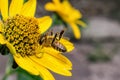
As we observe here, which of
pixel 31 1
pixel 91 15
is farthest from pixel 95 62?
pixel 31 1

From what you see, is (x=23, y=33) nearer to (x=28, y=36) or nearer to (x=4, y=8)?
(x=28, y=36)

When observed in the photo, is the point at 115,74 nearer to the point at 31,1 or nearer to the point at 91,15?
the point at 91,15

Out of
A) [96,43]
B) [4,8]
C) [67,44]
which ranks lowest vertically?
[96,43]

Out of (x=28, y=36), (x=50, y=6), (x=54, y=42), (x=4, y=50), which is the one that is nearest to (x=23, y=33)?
(x=28, y=36)

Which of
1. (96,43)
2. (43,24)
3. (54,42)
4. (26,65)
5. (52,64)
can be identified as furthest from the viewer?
(96,43)

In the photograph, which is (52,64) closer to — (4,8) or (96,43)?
(4,8)

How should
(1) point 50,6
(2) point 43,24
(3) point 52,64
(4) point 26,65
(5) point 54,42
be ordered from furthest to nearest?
(1) point 50,6 < (2) point 43,24 < (5) point 54,42 < (3) point 52,64 < (4) point 26,65

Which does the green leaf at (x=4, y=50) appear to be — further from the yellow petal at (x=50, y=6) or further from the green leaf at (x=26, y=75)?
the yellow petal at (x=50, y=6)

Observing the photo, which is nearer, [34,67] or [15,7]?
[34,67]

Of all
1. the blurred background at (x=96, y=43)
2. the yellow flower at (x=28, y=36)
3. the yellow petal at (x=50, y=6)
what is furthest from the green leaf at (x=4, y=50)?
the blurred background at (x=96, y=43)

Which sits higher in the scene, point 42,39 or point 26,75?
A: point 42,39
